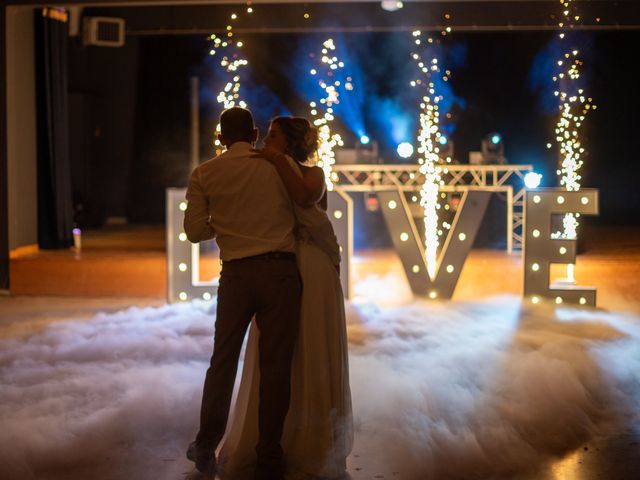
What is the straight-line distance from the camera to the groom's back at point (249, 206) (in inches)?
120

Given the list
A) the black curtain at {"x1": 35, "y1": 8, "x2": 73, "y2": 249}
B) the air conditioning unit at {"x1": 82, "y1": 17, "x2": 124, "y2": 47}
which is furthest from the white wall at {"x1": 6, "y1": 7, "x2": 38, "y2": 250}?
the air conditioning unit at {"x1": 82, "y1": 17, "x2": 124, "y2": 47}

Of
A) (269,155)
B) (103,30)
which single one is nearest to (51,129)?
(103,30)

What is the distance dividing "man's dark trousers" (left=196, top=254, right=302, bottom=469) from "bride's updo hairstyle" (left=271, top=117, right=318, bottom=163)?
41cm

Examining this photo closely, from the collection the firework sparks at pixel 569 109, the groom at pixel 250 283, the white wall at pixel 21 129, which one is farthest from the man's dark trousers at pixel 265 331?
the white wall at pixel 21 129

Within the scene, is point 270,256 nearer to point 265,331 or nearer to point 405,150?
point 265,331

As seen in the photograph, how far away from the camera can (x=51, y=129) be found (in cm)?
835

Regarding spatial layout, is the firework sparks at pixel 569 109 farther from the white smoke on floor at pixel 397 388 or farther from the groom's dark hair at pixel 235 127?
the groom's dark hair at pixel 235 127

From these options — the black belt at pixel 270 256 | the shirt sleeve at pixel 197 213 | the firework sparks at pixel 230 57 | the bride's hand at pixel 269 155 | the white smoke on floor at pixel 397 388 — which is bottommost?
the white smoke on floor at pixel 397 388

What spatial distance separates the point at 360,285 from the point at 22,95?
12.1 feet

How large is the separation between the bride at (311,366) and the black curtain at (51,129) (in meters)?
5.75

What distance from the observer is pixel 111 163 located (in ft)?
43.5

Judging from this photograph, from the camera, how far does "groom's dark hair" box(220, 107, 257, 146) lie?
10.4ft

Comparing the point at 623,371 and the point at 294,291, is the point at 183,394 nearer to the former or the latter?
the point at 294,291

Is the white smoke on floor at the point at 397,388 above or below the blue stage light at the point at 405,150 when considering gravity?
below
